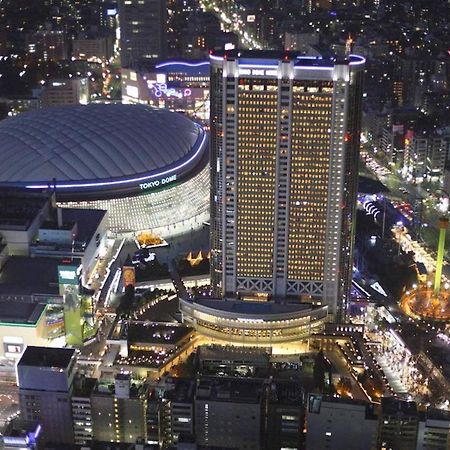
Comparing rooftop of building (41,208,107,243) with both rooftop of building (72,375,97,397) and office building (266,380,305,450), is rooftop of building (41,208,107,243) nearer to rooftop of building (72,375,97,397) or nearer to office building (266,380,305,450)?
Answer: rooftop of building (72,375,97,397)

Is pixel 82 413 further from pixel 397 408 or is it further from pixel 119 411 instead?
pixel 397 408

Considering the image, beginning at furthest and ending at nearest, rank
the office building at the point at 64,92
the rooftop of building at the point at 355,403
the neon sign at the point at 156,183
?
the office building at the point at 64,92 < the neon sign at the point at 156,183 < the rooftop of building at the point at 355,403

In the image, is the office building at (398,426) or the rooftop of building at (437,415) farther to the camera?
the office building at (398,426)

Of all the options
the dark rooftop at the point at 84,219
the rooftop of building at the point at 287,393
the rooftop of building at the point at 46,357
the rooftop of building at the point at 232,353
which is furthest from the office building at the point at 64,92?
the rooftop of building at the point at 287,393

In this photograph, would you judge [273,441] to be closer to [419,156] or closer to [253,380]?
[253,380]

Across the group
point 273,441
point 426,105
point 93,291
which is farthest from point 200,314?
→ point 426,105

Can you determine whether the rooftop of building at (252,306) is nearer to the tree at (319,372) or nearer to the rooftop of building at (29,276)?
the tree at (319,372)
